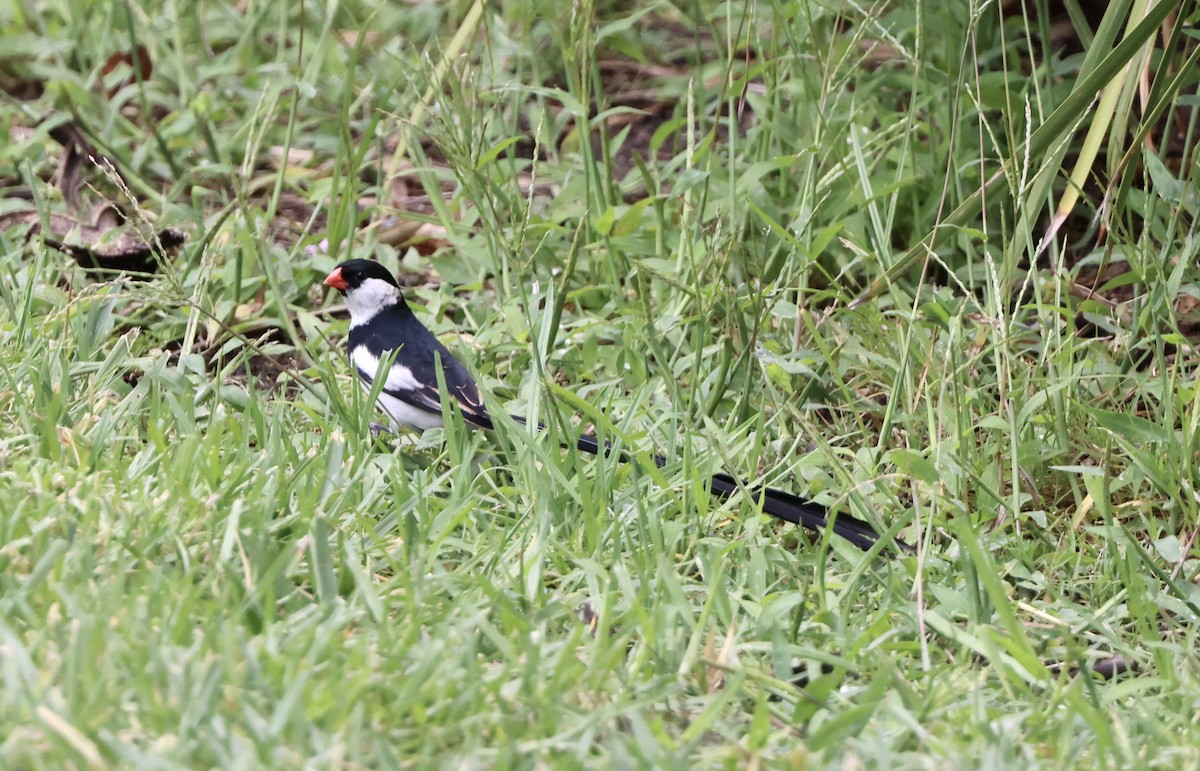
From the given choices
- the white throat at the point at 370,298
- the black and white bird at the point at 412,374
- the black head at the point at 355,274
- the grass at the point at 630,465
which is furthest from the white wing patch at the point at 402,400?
the black head at the point at 355,274

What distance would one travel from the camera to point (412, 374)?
11.3 feet

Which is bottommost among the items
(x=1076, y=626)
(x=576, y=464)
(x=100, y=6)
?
(x=1076, y=626)

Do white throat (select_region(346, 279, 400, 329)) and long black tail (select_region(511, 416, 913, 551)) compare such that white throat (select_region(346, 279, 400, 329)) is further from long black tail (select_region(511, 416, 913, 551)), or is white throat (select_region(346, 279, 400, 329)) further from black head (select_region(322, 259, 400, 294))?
long black tail (select_region(511, 416, 913, 551))

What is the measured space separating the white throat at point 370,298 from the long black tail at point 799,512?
87 cm

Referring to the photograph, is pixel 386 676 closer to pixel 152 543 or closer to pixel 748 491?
pixel 152 543

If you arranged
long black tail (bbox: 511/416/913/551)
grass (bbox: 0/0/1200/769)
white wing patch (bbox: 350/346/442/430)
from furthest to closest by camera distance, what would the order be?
white wing patch (bbox: 350/346/442/430) → long black tail (bbox: 511/416/913/551) → grass (bbox: 0/0/1200/769)

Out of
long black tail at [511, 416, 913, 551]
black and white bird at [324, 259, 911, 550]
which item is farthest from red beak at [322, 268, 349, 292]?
long black tail at [511, 416, 913, 551]

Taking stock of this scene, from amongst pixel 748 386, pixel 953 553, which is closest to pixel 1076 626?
pixel 953 553

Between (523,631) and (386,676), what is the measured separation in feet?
0.85

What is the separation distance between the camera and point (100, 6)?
18.6 ft

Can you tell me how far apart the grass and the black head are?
0.23 m

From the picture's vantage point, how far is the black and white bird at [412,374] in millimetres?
2865

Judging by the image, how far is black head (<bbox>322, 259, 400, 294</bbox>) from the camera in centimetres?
383

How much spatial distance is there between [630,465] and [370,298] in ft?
3.81
